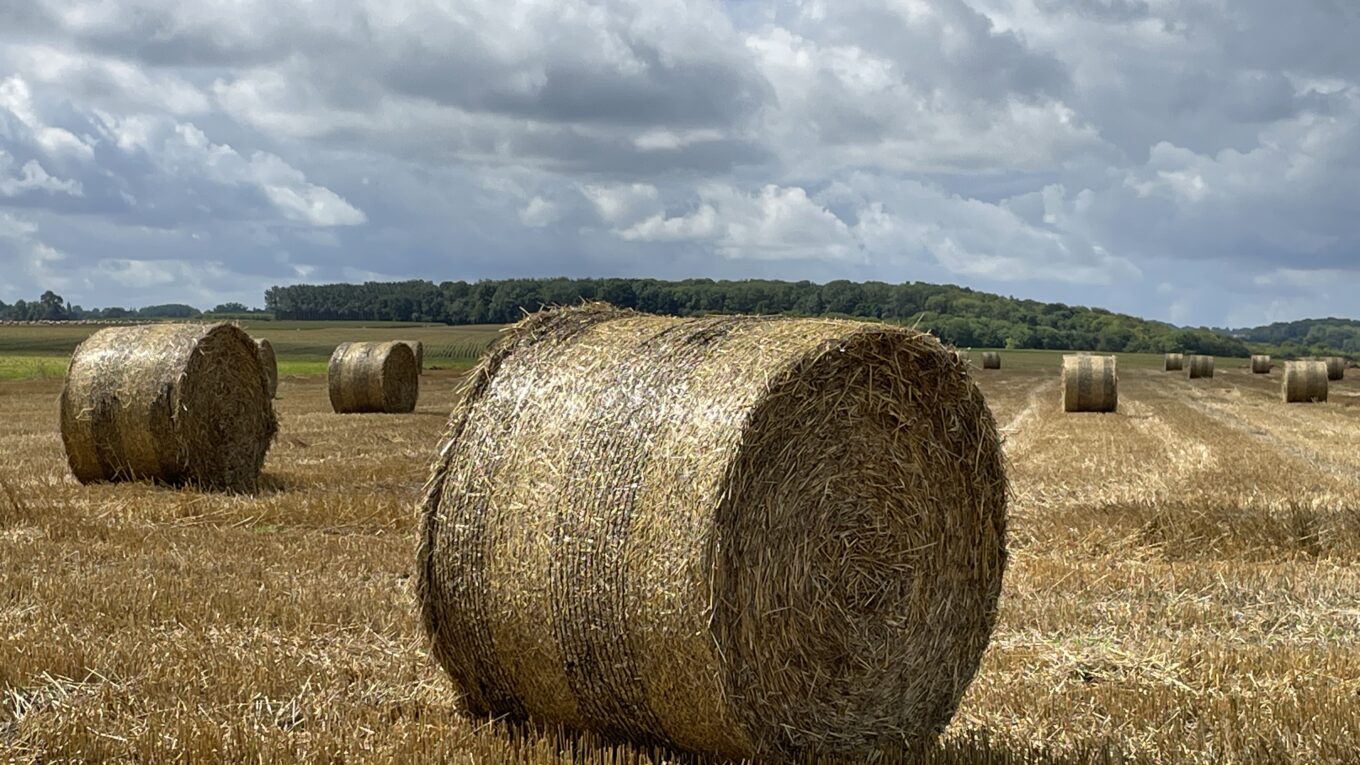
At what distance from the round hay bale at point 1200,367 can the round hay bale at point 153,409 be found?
1651 inches

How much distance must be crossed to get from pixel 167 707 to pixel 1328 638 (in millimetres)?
6009

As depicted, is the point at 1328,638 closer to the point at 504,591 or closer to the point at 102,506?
the point at 504,591

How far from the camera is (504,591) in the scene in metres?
5.15

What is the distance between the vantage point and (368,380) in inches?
960

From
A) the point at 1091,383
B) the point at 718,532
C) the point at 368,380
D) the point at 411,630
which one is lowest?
the point at 411,630

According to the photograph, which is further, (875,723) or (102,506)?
(102,506)

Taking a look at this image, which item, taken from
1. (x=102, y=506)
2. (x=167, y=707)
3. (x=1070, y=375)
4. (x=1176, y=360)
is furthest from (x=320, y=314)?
(x=167, y=707)

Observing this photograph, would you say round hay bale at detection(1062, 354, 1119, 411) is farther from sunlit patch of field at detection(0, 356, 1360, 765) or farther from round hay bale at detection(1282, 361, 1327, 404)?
sunlit patch of field at detection(0, 356, 1360, 765)

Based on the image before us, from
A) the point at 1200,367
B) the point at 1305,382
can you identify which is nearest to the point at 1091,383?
the point at 1305,382

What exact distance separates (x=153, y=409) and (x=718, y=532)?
9791 millimetres

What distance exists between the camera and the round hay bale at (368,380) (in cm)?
2438

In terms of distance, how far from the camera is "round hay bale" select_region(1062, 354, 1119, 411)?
87.8 ft

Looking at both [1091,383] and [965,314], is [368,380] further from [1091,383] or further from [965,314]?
[965,314]

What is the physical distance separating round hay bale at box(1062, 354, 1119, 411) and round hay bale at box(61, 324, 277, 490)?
18335mm
